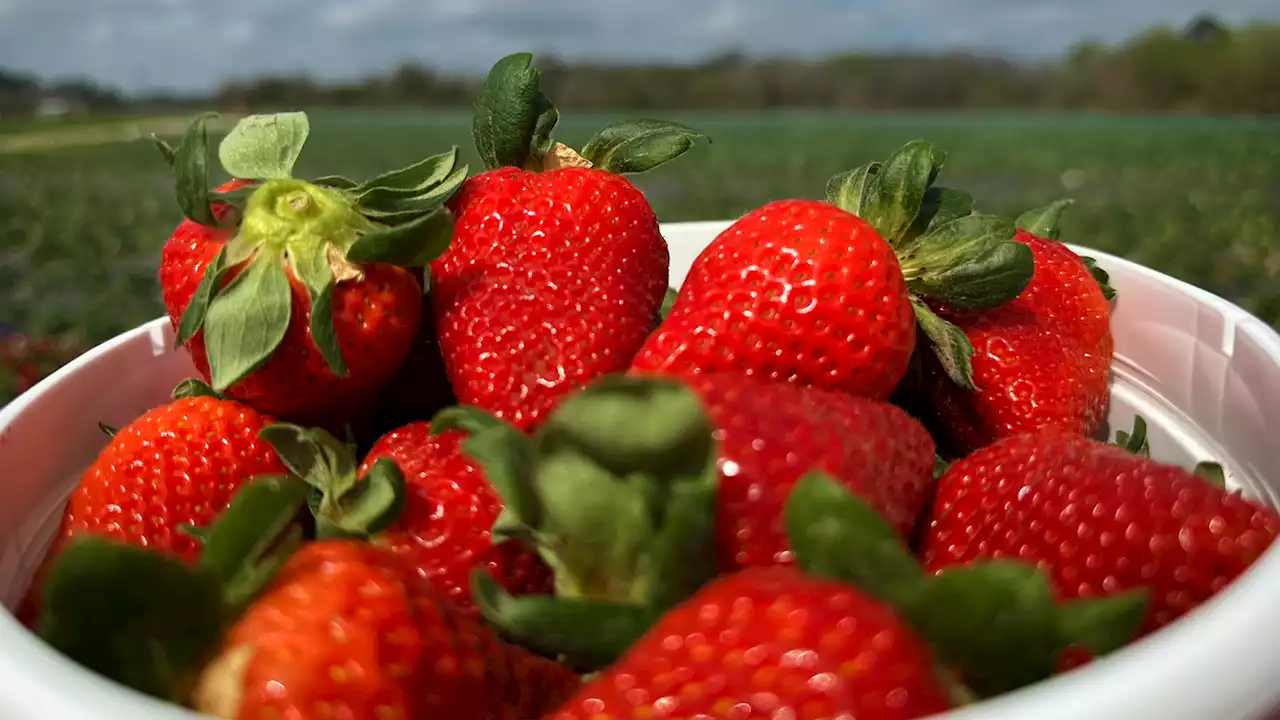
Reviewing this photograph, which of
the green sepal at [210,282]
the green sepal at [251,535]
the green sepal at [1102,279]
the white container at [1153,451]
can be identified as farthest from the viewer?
the green sepal at [1102,279]

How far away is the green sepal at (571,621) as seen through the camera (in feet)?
1.40

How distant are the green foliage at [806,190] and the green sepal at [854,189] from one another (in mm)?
55

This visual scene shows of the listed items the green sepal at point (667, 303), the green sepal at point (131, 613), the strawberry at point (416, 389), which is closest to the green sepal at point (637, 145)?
the green sepal at point (667, 303)

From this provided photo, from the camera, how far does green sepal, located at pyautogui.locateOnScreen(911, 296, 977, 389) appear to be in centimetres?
76

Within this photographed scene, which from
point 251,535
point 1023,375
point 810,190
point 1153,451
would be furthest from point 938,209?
point 810,190

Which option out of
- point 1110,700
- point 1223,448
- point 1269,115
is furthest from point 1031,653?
point 1269,115

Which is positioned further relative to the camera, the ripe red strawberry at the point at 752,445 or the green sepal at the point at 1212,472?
the green sepal at the point at 1212,472

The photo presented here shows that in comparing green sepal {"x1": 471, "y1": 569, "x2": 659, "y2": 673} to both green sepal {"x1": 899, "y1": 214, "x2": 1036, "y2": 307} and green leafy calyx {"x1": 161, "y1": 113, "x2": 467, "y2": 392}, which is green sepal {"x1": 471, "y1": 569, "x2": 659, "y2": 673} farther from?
green sepal {"x1": 899, "y1": 214, "x2": 1036, "y2": 307}

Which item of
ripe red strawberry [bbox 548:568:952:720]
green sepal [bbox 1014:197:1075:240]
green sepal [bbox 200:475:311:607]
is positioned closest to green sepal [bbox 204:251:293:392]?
green sepal [bbox 200:475:311:607]

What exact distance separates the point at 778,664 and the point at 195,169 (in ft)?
1.76

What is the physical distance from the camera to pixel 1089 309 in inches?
35.5

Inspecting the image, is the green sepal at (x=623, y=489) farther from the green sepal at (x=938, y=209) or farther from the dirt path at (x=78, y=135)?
the dirt path at (x=78, y=135)

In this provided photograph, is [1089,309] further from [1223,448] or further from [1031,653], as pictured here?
[1031,653]

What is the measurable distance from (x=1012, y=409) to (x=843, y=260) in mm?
243
